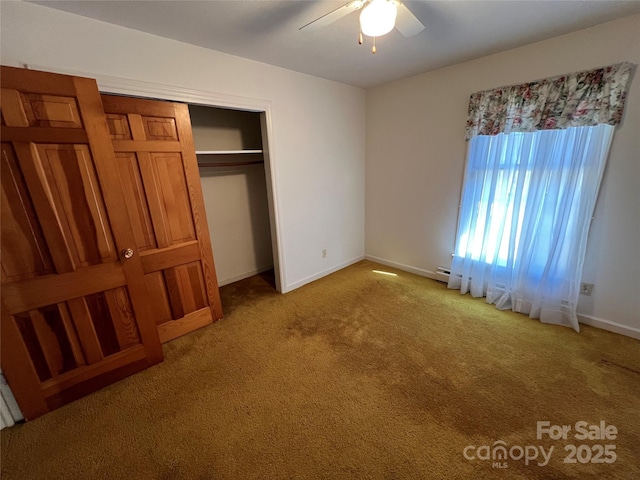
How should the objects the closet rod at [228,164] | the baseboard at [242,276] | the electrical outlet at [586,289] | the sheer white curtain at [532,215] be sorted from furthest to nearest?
1. the baseboard at [242,276]
2. the closet rod at [228,164]
3. the electrical outlet at [586,289]
4. the sheer white curtain at [532,215]

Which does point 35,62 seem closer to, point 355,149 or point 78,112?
point 78,112

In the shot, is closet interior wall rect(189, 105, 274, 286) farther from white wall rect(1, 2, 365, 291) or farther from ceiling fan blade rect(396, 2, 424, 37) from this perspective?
ceiling fan blade rect(396, 2, 424, 37)

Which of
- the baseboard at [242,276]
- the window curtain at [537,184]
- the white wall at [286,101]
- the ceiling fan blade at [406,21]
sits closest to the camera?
the ceiling fan blade at [406,21]

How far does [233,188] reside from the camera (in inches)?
128

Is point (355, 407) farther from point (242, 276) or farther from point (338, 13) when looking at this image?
point (242, 276)

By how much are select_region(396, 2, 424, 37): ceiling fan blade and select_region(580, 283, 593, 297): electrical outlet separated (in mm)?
2516

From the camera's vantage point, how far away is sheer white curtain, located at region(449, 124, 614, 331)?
206cm

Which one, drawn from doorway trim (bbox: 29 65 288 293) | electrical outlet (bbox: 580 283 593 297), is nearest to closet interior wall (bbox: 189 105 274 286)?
doorway trim (bbox: 29 65 288 293)

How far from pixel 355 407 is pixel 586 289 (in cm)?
231

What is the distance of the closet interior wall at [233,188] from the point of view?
2918 mm

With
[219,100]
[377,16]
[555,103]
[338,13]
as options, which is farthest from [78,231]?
[555,103]

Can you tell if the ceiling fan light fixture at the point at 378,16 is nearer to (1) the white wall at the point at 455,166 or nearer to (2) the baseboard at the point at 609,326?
(1) the white wall at the point at 455,166

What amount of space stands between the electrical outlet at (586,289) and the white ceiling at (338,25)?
202 cm

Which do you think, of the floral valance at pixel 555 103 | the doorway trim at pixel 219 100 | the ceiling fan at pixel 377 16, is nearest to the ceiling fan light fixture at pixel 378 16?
the ceiling fan at pixel 377 16
